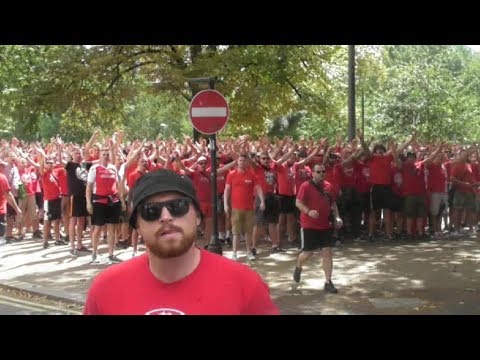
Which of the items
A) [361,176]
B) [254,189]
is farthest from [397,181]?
[254,189]

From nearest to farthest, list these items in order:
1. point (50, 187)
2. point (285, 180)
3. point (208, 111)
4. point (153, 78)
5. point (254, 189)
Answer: point (208, 111), point (254, 189), point (285, 180), point (50, 187), point (153, 78)

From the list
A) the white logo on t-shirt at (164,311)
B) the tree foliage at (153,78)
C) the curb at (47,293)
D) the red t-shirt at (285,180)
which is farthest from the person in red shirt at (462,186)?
the white logo on t-shirt at (164,311)

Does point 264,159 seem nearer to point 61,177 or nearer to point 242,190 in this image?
point 242,190

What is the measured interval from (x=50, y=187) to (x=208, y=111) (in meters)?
4.30

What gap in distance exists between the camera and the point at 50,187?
12.9 meters

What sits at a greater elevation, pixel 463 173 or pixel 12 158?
pixel 12 158

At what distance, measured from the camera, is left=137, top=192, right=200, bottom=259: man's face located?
2662 millimetres

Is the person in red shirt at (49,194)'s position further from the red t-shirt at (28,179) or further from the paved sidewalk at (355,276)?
the red t-shirt at (28,179)

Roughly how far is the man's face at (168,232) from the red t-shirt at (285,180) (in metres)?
10.1

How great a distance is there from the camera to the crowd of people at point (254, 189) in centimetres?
1152

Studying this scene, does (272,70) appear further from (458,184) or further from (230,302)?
(230,302)

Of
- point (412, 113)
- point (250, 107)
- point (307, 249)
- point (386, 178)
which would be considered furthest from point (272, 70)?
point (412, 113)

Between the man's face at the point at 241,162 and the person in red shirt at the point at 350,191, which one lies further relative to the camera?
the person in red shirt at the point at 350,191

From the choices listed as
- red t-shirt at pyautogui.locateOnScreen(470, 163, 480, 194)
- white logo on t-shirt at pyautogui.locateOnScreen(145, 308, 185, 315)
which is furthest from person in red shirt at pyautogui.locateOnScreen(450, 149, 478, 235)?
white logo on t-shirt at pyautogui.locateOnScreen(145, 308, 185, 315)
